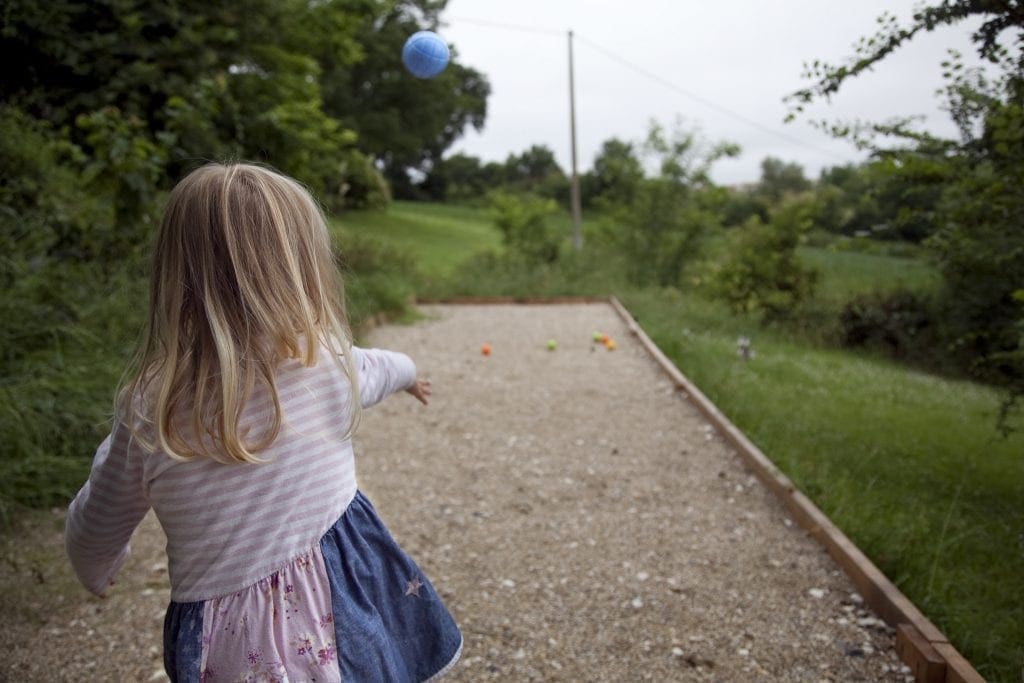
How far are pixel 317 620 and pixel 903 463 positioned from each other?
14.4 feet

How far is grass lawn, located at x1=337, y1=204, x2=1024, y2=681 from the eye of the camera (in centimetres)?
282

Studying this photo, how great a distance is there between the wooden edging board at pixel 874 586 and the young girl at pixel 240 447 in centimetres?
182

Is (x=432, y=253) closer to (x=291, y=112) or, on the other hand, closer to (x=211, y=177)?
(x=291, y=112)

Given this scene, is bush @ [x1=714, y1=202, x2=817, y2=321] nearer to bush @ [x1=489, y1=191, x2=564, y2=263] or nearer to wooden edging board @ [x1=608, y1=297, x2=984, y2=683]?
bush @ [x1=489, y1=191, x2=564, y2=263]

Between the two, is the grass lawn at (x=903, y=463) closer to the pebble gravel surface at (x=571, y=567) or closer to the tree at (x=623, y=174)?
the pebble gravel surface at (x=571, y=567)

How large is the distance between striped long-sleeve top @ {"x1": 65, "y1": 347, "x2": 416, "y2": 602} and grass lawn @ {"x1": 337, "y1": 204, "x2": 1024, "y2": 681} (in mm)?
2255

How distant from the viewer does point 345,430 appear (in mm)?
1383

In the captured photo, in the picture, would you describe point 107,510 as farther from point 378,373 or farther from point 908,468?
point 908,468

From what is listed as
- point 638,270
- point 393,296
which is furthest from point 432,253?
point 393,296

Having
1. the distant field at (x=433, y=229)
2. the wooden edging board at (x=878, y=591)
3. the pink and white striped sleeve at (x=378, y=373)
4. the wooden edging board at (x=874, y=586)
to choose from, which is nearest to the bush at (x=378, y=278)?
the wooden edging board at (x=874, y=586)

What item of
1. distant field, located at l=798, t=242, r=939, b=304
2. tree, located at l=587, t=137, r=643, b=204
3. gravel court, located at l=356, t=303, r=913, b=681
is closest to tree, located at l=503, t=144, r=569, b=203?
tree, located at l=587, t=137, r=643, b=204

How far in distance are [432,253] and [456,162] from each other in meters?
22.1

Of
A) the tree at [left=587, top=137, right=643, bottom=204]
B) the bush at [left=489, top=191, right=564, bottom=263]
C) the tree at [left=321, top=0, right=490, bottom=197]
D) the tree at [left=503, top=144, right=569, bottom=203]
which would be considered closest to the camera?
the bush at [left=489, top=191, right=564, bottom=263]

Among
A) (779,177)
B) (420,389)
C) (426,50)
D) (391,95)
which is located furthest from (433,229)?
(420,389)
